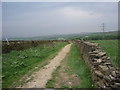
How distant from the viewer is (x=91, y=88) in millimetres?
6980

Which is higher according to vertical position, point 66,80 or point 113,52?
A: point 113,52

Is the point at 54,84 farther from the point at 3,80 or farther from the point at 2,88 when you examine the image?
the point at 3,80

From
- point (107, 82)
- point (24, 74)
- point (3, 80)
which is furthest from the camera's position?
point (24, 74)

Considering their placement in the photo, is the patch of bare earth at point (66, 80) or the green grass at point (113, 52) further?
the green grass at point (113, 52)

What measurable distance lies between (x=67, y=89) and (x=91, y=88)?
945mm

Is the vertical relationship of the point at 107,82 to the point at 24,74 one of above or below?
above

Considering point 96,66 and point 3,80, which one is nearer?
point 96,66

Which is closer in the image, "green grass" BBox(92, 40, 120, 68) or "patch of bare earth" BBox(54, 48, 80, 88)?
"patch of bare earth" BBox(54, 48, 80, 88)

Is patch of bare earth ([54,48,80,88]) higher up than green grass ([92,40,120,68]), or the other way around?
green grass ([92,40,120,68])

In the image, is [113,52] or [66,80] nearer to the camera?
[66,80]

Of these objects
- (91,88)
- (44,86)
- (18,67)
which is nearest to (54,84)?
(44,86)

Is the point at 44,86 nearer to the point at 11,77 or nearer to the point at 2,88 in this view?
the point at 2,88

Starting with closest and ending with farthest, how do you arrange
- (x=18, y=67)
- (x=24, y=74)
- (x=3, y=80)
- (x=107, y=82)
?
(x=107, y=82), (x=3, y=80), (x=24, y=74), (x=18, y=67)

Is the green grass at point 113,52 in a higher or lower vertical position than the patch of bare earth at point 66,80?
higher
